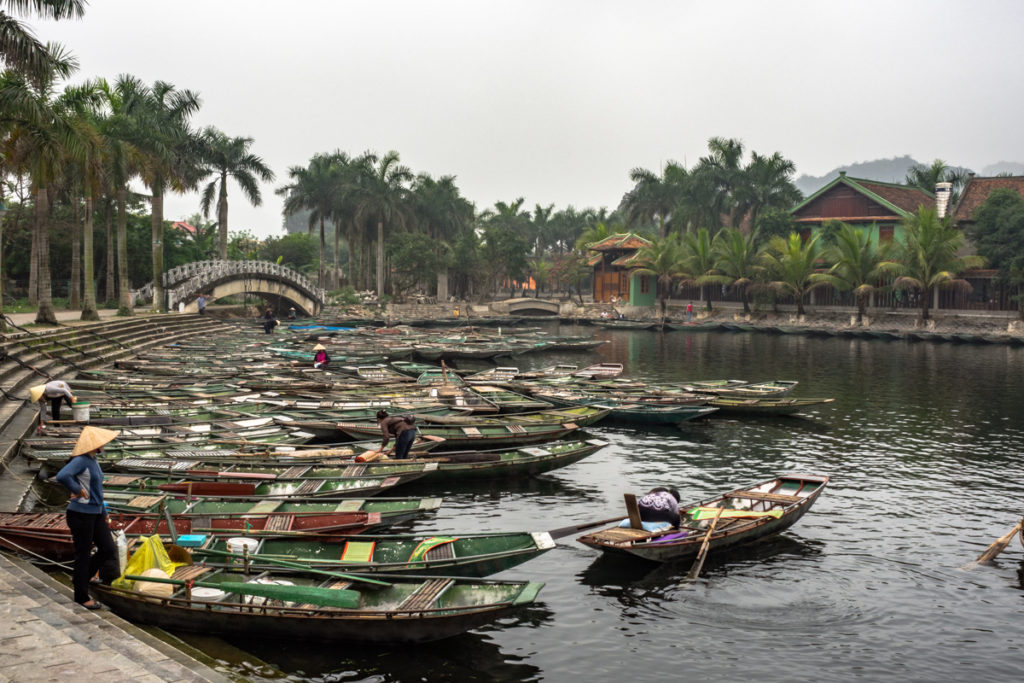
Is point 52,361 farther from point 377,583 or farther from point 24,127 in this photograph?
point 377,583

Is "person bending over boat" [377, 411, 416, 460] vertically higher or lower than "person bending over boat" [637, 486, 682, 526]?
higher

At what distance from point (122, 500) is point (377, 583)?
6.06 metres

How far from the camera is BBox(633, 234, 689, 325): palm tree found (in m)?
73.5

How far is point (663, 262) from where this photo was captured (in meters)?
73.8

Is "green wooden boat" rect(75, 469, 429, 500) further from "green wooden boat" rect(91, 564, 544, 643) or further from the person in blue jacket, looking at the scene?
the person in blue jacket

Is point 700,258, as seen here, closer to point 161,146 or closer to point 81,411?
point 161,146

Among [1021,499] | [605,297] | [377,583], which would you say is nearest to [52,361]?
[377,583]

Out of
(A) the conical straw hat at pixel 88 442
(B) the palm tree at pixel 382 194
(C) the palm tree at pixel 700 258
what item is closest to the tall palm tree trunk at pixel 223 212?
(B) the palm tree at pixel 382 194

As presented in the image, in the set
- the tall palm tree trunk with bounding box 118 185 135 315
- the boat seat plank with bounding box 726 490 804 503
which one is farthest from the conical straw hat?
the tall palm tree trunk with bounding box 118 185 135 315

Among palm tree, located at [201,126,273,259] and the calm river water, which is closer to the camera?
the calm river water

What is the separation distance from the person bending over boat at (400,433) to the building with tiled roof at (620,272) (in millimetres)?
60834

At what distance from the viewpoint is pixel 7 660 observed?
7.53 m

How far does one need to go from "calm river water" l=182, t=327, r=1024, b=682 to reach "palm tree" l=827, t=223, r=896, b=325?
3602 cm

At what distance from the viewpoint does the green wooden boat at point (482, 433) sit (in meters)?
20.0
